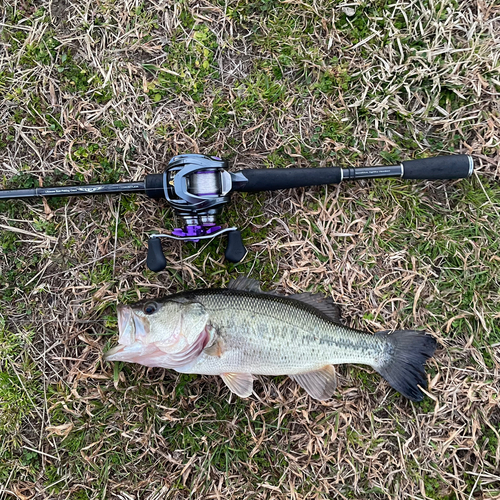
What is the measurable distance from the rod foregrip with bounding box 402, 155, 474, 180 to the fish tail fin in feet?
3.84

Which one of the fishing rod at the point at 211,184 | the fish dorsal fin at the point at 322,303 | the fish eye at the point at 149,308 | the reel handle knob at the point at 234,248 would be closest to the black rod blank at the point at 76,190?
the fishing rod at the point at 211,184

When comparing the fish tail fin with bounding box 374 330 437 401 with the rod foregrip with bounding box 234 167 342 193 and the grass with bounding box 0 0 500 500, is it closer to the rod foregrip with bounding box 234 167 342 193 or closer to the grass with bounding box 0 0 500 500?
the grass with bounding box 0 0 500 500

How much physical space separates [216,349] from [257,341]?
0.28 metres

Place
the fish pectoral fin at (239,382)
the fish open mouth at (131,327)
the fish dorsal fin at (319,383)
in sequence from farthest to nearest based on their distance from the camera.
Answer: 1. the fish dorsal fin at (319,383)
2. the fish pectoral fin at (239,382)
3. the fish open mouth at (131,327)

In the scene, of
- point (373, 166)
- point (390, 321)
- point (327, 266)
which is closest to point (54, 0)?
point (373, 166)

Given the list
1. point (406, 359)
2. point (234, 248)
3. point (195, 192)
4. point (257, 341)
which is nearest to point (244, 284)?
point (234, 248)

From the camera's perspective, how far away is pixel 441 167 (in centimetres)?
278

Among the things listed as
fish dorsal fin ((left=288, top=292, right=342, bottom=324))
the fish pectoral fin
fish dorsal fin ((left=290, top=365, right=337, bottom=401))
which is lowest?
fish dorsal fin ((left=290, top=365, right=337, bottom=401))

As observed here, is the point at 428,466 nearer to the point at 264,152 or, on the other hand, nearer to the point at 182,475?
the point at 182,475

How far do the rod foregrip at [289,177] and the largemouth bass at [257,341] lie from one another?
693 mm

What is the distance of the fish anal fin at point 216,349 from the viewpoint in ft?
8.31

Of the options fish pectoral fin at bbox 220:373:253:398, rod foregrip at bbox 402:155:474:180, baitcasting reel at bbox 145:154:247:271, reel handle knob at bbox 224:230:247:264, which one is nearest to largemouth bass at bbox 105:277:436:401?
fish pectoral fin at bbox 220:373:253:398

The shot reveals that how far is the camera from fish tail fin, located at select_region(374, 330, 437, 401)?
2.81m

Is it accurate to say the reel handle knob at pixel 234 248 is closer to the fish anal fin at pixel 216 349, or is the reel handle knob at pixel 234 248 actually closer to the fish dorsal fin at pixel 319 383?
the fish anal fin at pixel 216 349
